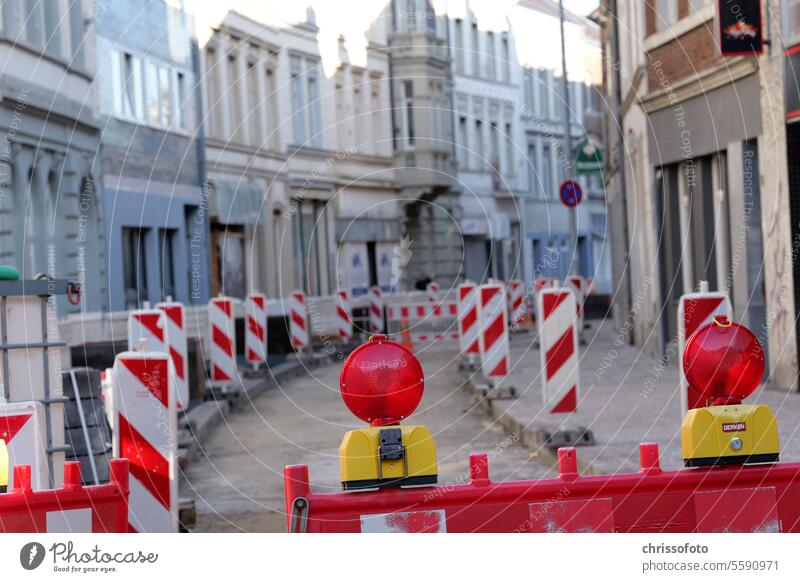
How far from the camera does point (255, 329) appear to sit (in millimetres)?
21812

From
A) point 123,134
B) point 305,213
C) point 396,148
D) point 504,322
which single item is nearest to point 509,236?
point 396,148

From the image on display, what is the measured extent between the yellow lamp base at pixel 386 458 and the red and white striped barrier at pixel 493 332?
12446 mm

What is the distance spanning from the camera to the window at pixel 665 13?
19.4 meters

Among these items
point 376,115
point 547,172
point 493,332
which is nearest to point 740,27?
point 493,332

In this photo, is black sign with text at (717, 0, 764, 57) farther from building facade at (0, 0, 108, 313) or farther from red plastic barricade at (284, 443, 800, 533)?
red plastic barricade at (284, 443, 800, 533)

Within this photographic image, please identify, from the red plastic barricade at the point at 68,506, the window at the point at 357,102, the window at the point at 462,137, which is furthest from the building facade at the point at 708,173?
the window at the point at 462,137

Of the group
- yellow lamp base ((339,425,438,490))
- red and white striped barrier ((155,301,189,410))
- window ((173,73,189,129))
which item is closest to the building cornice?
red and white striped barrier ((155,301,189,410))

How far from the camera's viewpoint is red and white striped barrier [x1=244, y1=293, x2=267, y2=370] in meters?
21.5

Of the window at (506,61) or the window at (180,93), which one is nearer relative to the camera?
the window at (180,93)

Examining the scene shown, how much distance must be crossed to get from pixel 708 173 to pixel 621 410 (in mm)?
5154

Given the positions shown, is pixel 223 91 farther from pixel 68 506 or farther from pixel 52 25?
pixel 68 506

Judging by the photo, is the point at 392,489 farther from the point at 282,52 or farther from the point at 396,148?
the point at 396,148

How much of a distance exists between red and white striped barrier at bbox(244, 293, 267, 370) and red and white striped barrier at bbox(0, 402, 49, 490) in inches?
571

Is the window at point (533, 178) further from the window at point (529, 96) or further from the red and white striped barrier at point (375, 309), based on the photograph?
the red and white striped barrier at point (375, 309)
